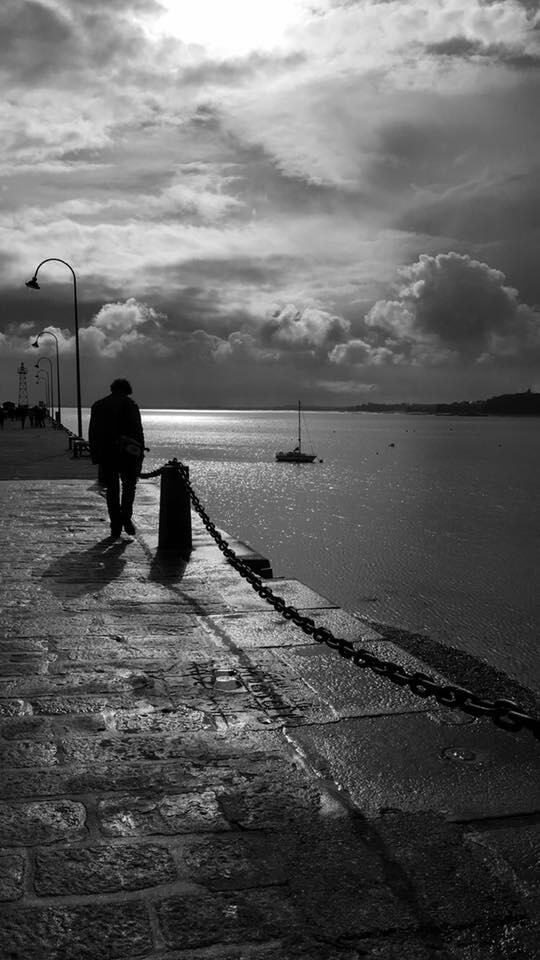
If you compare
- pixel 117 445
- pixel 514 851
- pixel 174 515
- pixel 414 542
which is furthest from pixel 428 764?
pixel 414 542

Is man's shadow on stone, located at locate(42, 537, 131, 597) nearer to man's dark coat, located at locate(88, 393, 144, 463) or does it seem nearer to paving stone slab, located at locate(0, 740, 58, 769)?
man's dark coat, located at locate(88, 393, 144, 463)

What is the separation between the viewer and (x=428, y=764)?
3316 millimetres

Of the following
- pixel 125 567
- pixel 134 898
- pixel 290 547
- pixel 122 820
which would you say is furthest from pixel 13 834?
pixel 290 547

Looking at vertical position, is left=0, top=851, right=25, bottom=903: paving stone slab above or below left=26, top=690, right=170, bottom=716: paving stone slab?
above

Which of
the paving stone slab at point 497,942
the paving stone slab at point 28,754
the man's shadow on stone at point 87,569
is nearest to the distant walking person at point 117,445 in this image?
the man's shadow on stone at point 87,569

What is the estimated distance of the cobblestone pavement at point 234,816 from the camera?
2.24 meters

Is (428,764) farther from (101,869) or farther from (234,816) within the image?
(101,869)

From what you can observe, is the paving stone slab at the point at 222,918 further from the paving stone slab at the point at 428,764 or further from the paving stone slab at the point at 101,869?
the paving stone slab at the point at 428,764

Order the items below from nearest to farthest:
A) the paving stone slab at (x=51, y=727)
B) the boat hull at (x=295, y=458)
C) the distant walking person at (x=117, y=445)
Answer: the paving stone slab at (x=51, y=727)
the distant walking person at (x=117, y=445)
the boat hull at (x=295, y=458)

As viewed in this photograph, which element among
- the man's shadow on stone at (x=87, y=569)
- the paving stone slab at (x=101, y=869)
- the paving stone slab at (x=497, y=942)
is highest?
the man's shadow on stone at (x=87, y=569)

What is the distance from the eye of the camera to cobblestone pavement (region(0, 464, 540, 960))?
88.4 inches

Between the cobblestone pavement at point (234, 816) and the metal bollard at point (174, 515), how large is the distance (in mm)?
3051

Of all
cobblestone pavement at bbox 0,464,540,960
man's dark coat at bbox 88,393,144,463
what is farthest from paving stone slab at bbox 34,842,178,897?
man's dark coat at bbox 88,393,144,463

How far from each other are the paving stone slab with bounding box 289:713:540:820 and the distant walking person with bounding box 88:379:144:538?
20.0 feet
